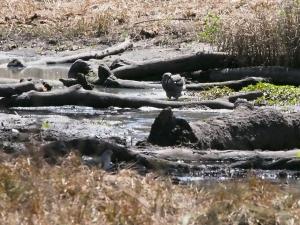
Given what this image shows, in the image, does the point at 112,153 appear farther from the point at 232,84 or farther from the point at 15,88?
the point at 232,84

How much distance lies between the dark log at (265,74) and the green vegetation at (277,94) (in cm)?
46

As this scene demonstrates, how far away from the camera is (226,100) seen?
13.1m

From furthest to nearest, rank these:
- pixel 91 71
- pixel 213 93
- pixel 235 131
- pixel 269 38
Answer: pixel 91 71 < pixel 269 38 < pixel 213 93 < pixel 235 131

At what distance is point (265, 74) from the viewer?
15586 millimetres

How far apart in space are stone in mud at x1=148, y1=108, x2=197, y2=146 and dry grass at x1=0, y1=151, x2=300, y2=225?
231 cm

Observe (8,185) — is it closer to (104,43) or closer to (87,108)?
(87,108)

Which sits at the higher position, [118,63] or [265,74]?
[118,63]

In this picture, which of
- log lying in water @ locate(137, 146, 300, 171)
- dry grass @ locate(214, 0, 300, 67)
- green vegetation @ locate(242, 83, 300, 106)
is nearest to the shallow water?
log lying in water @ locate(137, 146, 300, 171)

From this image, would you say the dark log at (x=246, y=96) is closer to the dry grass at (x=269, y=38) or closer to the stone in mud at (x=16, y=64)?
the dry grass at (x=269, y=38)

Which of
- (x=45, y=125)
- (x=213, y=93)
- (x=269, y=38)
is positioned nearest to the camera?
(x=45, y=125)

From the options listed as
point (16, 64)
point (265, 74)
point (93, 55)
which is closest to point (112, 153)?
point (265, 74)

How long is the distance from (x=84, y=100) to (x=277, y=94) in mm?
3155

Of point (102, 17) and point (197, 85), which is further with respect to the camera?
point (102, 17)

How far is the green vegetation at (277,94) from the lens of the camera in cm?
1381
